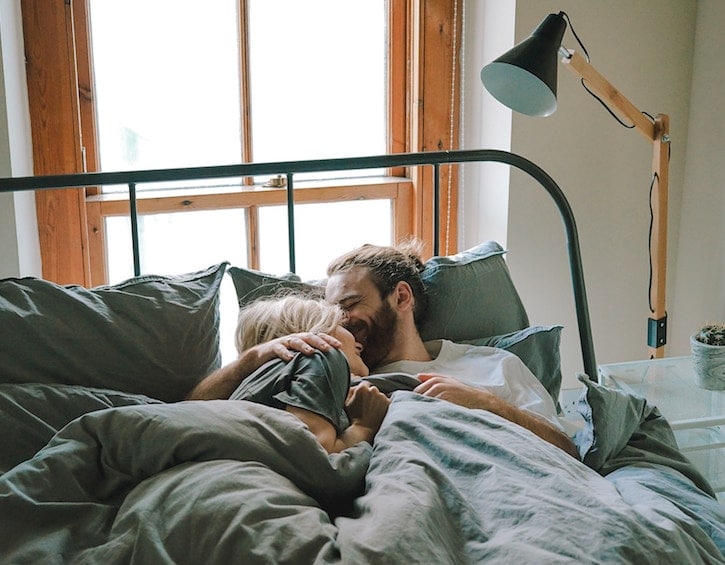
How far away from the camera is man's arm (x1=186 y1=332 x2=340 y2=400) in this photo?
1.45 meters

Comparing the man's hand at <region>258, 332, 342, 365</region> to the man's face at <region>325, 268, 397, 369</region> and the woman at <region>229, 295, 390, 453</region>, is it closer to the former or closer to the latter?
the woman at <region>229, 295, 390, 453</region>

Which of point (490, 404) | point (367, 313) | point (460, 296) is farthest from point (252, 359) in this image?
point (460, 296)

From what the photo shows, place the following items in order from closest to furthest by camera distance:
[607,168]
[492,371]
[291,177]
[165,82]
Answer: [492,371]
[291,177]
[165,82]
[607,168]

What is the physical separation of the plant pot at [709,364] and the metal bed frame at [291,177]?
294 millimetres

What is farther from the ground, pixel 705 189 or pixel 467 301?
pixel 705 189

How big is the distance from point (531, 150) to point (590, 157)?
194 millimetres

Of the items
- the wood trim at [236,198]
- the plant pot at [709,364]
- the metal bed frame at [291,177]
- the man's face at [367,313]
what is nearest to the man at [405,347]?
the man's face at [367,313]

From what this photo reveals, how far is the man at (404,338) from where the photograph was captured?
5.53 ft

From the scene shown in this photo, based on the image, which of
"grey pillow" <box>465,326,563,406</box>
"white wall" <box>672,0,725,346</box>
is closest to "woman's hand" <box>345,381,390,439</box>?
"grey pillow" <box>465,326,563,406</box>

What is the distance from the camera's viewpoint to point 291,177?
1.97m

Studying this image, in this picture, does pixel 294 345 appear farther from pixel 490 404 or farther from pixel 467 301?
pixel 467 301

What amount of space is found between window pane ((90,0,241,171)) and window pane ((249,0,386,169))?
8cm

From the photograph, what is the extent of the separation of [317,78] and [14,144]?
905 millimetres

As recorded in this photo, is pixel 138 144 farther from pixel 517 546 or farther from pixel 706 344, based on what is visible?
pixel 517 546
